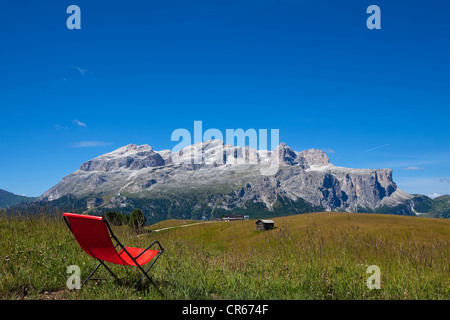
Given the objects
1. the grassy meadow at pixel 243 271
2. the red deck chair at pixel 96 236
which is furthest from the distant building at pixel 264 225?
the red deck chair at pixel 96 236

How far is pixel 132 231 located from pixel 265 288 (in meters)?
7.07

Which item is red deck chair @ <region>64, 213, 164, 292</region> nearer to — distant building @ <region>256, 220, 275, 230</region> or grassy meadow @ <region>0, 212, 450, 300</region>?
grassy meadow @ <region>0, 212, 450, 300</region>

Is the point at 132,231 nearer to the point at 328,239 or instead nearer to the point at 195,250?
the point at 195,250

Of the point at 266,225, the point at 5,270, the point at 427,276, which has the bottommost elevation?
the point at 266,225

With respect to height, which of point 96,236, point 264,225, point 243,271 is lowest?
point 264,225

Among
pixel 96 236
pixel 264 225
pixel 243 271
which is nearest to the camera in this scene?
pixel 96 236

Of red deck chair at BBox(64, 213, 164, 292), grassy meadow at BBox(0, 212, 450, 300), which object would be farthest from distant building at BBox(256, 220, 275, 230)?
red deck chair at BBox(64, 213, 164, 292)

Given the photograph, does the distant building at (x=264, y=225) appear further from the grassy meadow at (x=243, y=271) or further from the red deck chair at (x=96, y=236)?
the red deck chair at (x=96, y=236)

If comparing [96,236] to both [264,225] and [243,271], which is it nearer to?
[243,271]

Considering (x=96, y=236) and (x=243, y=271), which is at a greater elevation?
(x=96, y=236)

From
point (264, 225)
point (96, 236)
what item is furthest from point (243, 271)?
point (264, 225)

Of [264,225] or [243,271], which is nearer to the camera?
[243,271]

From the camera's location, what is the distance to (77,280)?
18.7ft
